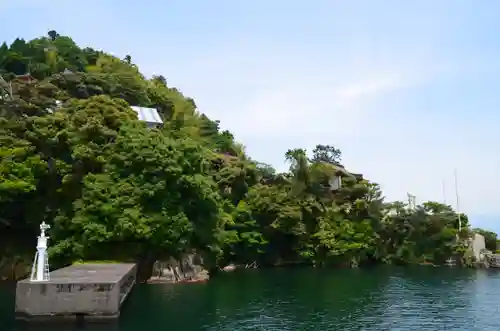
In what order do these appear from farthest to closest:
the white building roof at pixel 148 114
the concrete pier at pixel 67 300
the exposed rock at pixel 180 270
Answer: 1. the white building roof at pixel 148 114
2. the exposed rock at pixel 180 270
3. the concrete pier at pixel 67 300

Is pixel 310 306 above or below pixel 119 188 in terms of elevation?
below

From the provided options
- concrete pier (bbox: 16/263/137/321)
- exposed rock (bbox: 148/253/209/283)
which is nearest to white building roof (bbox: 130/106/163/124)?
exposed rock (bbox: 148/253/209/283)

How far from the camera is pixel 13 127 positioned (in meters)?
28.7

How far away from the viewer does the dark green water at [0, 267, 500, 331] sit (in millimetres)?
17484

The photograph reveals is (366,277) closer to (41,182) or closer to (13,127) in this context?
(41,182)

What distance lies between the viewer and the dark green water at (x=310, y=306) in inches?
688

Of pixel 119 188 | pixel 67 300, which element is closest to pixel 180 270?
pixel 119 188

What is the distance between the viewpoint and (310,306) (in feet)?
72.4

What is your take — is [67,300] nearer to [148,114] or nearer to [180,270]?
[180,270]

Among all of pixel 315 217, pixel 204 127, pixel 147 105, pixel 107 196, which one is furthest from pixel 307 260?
pixel 107 196

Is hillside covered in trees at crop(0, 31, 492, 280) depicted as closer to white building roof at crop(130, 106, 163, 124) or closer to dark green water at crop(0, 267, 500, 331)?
white building roof at crop(130, 106, 163, 124)

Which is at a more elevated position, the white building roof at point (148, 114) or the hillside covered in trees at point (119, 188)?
the white building roof at point (148, 114)

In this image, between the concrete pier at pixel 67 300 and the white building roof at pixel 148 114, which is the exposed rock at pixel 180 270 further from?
the white building roof at pixel 148 114

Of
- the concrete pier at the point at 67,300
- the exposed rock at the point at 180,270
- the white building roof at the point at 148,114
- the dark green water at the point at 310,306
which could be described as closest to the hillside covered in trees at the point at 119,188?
the exposed rock at the point at 180,270
